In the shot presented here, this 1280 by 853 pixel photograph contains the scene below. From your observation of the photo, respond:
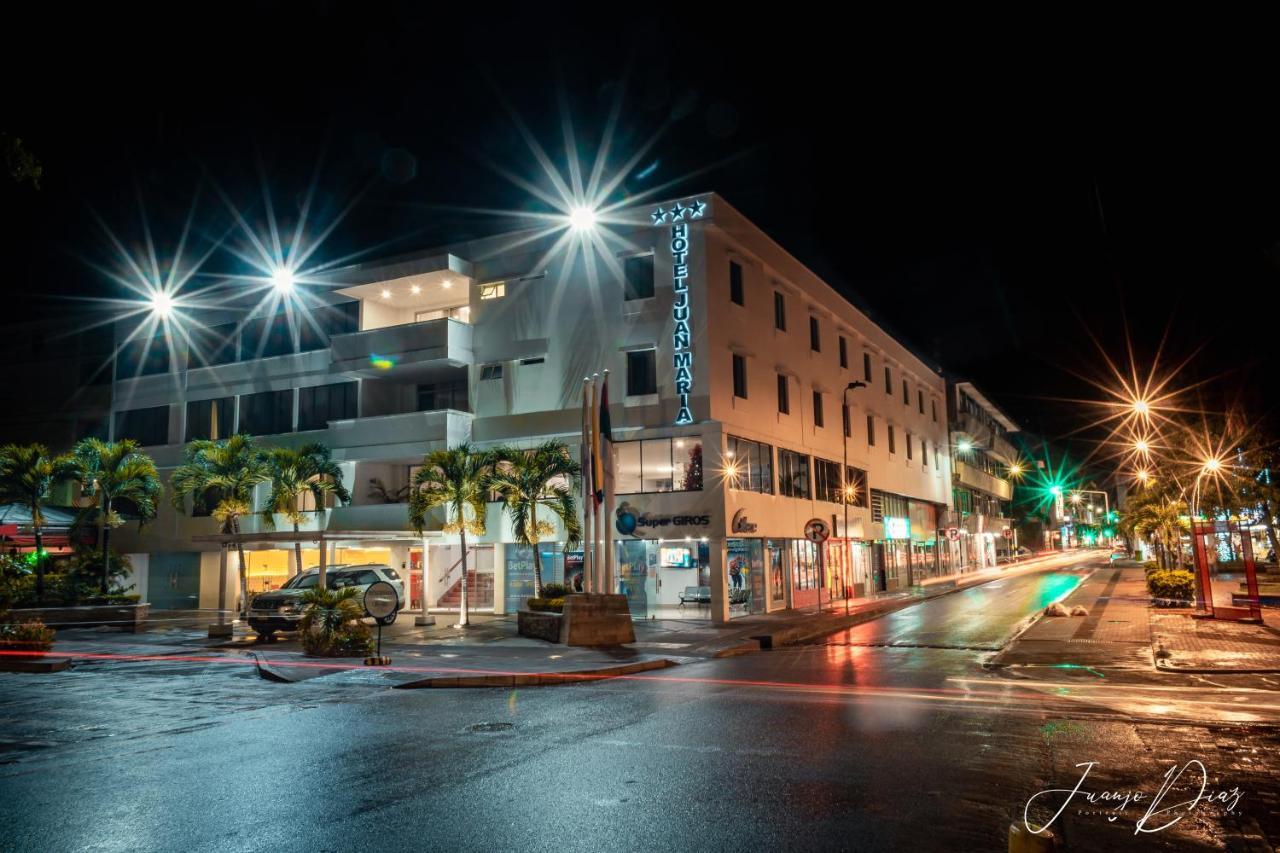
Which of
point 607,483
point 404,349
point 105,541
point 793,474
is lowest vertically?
point 105,541

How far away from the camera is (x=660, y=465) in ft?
99.0

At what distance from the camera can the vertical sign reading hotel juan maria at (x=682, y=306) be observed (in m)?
29.3

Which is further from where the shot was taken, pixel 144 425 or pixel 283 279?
pixel 144 425

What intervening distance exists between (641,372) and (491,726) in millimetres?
20704

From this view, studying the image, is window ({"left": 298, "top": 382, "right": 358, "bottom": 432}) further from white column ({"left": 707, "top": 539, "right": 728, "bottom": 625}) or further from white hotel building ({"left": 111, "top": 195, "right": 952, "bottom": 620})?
white column ({"left": 707, "top": 539, "right": 728, "bottom": 625})

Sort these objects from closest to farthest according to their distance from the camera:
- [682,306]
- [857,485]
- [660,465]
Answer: [682,306]
[660,465]
[857,485]

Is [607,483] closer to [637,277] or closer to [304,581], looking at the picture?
[304,581]

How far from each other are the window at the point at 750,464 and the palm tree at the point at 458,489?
8.25m

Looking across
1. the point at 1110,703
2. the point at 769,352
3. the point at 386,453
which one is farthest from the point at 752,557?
the point at 1110,703

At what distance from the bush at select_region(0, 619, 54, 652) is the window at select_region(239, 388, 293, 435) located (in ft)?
61.9

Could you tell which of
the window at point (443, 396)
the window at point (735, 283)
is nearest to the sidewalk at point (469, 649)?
the window at point (443, 396)

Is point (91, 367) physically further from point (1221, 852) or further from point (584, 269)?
point (1221, 852)
